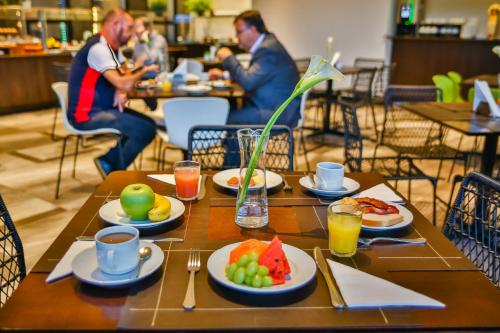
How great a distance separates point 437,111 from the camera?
3.24m

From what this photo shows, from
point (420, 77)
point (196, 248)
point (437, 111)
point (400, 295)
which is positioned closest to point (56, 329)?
point (196, 248)

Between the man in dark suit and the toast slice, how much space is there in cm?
228

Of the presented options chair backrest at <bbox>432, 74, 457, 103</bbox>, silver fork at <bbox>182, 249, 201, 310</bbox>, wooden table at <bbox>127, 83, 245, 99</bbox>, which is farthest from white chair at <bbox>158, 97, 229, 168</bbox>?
chair backrest at <bbox>432, 74, 457, 103</bbox>

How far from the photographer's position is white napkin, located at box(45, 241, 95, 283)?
1049 millimetres

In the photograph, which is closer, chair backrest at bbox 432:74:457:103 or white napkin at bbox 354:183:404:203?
white napkin at bbox 354:183:404:203

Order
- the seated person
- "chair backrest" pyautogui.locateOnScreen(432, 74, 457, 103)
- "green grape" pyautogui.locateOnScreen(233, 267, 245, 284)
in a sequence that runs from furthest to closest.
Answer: "chair backrest" pyautogui.locateOnScreen(432, 74, 457, 103), the seated person, "green grape" pyautogui.locateOnScreen(233, 267, 245, 284)

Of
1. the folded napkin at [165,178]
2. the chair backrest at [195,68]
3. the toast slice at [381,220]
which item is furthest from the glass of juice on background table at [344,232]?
the chair backrest at [195,68]

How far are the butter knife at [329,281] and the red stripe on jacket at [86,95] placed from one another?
8.64ft

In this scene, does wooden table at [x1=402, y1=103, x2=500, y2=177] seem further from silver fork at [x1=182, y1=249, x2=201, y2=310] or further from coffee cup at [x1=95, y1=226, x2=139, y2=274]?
coffee cup at [x1=95, y1=226, x2=139, y2=274]

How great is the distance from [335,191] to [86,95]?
2.41 meters

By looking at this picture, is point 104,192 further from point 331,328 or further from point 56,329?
point 331,328

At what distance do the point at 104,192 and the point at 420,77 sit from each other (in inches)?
285

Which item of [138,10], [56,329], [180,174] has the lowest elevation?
[56,329]

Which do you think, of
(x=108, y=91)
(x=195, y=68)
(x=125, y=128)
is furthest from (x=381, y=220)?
(x=195, y=68)
